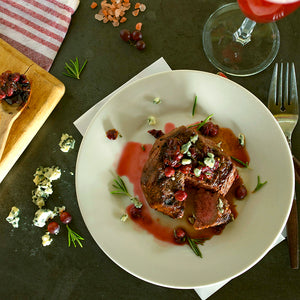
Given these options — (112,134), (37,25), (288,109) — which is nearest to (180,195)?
(112,134)

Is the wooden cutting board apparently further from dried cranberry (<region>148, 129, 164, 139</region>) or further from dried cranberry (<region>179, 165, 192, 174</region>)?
dried cranberry (<region>179, 165, 192, 174</region>)

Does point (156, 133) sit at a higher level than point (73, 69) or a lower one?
lower

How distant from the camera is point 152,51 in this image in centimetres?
196

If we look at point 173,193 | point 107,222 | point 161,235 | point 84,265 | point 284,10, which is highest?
point 284,10

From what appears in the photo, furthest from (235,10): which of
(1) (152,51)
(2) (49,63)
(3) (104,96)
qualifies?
(2) (49,63)

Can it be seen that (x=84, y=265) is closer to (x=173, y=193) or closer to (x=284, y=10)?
(x=173, y=193)

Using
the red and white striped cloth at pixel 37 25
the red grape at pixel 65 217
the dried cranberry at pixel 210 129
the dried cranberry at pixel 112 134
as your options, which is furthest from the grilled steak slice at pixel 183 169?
the red and white striped cloth at pixel 37 25

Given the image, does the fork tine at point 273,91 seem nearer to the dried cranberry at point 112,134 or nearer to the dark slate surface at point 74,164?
the dark slate surface at point 74,164

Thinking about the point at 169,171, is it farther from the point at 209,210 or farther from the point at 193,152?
the point at 209,210

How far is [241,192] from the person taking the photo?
167cm

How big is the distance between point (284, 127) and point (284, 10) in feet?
2.14

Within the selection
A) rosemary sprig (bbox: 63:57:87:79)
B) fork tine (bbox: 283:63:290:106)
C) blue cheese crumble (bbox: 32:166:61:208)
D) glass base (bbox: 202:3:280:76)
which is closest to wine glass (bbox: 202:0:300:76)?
glass base (bbox: 202:3:280:76)

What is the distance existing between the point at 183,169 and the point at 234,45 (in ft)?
2.69

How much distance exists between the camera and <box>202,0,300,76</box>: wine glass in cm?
185
